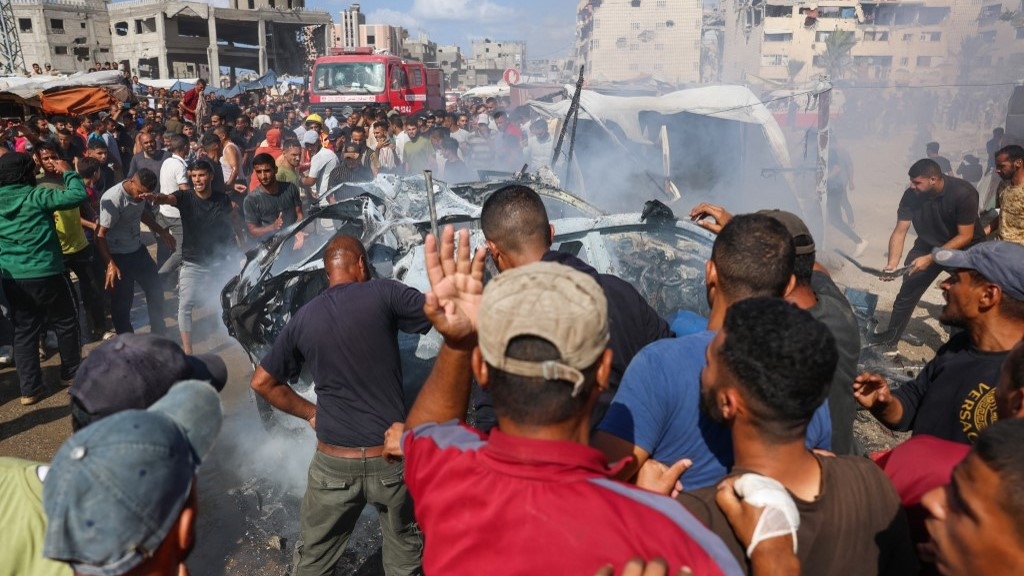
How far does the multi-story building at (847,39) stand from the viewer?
38.4m

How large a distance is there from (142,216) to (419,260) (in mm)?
3550

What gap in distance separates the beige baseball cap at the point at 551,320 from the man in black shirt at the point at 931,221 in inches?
212

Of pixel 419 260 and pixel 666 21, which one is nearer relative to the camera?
pixel 419 260

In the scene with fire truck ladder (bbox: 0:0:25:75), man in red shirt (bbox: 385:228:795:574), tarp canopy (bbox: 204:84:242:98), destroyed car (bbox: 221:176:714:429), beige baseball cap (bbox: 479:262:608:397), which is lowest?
destroyed car (bbox: 221:176:714:429)

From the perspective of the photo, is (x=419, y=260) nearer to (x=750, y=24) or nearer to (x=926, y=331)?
(x=926, y=331)

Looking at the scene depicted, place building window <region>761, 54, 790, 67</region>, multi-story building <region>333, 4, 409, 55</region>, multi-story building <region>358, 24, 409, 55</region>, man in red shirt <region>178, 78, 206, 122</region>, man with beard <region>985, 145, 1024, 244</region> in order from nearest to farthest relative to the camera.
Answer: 1. man with beard <region>985, 145, 1024, 244</region>
2. man in red shirt <region>178, 78, 206, 122</region>
3. building window <region>761, 54, 790, 67</region>
4. multi-story building <region>333, 4, 409, 55</region>
5. multi-story building <region>358, 24, 409, 55</region>

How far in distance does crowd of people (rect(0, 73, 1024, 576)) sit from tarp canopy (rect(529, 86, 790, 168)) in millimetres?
9027

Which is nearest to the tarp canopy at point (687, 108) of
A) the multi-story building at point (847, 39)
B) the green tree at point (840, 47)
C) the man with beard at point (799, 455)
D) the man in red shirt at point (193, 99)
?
the man in red shirt at point (193, 99)

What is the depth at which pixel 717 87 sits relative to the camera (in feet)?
39.1

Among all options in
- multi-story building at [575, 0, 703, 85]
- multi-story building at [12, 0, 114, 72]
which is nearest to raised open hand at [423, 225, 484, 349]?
multi-story building at [575, 0, 703, 85]

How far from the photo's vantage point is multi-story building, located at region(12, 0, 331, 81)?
43750 millimetres

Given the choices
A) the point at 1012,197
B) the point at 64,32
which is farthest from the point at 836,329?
Answer: the point at 64,32

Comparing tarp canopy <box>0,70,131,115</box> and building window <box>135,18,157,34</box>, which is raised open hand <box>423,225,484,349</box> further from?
building window <box>135,18,157,34</box>

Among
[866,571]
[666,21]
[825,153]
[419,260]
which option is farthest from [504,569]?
[666,21]
